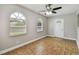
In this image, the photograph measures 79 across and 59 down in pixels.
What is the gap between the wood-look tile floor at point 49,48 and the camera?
1.61 meters

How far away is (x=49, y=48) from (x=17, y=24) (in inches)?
31.3

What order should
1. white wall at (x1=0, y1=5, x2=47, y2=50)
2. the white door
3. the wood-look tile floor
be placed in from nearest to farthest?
1. white wall at (x1=0, y1=5, x2=47, y2=50)
2. the wood-look tile floor
3. the white door

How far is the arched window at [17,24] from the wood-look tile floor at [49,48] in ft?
1.04

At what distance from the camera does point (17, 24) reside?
163cm

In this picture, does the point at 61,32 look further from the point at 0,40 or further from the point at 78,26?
the point at 0,40

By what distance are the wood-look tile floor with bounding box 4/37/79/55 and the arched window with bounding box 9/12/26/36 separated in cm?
32

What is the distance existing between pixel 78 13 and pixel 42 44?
0.97 metres

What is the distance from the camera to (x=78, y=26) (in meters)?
1.74

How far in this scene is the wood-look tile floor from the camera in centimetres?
161

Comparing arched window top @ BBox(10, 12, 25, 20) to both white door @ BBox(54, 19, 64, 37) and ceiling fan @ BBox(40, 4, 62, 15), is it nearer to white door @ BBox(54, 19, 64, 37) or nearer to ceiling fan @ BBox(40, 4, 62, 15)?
A: ceiling fan @ BBox(40, 4, 62, 15)

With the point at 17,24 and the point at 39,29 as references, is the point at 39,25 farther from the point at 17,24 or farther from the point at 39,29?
the point at 17,24

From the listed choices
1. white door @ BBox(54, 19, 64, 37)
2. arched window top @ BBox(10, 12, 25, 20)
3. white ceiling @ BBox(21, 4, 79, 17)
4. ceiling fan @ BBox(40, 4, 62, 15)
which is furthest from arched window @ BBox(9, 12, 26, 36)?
white door @ BBox(54, 19, 64, 37)

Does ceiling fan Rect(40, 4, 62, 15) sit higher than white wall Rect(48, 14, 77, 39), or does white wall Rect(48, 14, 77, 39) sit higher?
ceiling fan Rect(40, 4, 62, 15)
